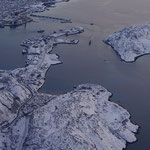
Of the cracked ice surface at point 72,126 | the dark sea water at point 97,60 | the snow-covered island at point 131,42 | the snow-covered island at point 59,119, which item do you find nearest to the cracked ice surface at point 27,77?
the snow-covered island at point 59,119

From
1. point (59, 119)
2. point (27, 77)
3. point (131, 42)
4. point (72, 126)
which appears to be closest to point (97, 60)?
point (131, 42)

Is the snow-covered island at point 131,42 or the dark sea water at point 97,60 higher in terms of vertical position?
the snow-covered island at point 131,42

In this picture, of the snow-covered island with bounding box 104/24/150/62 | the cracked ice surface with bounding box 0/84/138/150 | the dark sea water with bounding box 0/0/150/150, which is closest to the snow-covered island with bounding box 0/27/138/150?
the cracked ice surface with bounding box 0/84/138/150

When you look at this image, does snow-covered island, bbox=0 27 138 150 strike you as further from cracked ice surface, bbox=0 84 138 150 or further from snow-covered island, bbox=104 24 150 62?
snow-covered island, bbox=104 24 150 62

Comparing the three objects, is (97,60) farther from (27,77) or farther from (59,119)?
(59,119)

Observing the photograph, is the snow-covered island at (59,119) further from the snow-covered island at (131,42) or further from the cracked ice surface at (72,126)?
the snow-covered island at (131,42)

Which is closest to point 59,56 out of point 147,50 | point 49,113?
point 147,50
